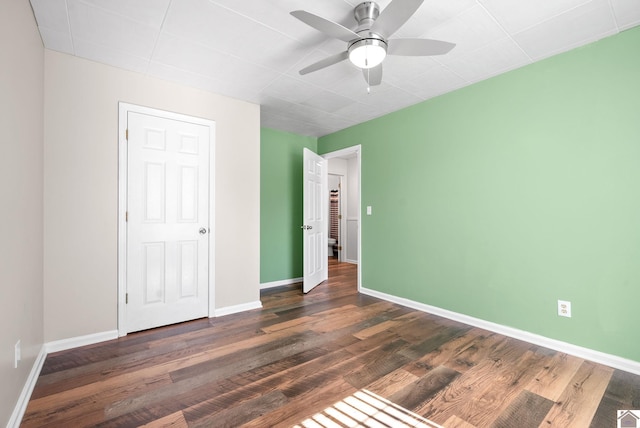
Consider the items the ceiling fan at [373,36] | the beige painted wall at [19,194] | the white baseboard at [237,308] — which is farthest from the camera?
the white baseboard at [237,308]

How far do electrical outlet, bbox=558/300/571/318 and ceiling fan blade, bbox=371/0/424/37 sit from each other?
253 cm

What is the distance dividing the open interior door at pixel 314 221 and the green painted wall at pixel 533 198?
48.2 inches

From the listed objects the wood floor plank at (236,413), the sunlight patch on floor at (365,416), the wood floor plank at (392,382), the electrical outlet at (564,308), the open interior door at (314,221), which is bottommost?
the wood floor plank at (392,382)

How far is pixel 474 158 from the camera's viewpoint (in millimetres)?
2910

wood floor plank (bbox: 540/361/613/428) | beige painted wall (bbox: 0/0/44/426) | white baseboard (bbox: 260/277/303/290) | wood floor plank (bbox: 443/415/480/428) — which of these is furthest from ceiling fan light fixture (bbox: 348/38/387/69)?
white baseboard (bbox: 260/277/303/290)

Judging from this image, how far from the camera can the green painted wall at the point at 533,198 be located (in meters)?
2.09

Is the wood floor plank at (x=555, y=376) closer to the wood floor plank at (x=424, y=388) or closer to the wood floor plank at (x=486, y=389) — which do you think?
the wood floor plank at (x=486, y=389)

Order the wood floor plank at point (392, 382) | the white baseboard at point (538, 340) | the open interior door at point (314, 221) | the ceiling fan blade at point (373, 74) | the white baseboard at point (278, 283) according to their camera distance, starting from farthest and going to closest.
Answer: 1. the white baseboard at point (278, 283)
2. the open interior door at point (314, 221)
3. the ceiling fan blade at point (373, 74)
4. the white baseboard at point (538, 340)
5. the wood floor plank at point (392, 382)

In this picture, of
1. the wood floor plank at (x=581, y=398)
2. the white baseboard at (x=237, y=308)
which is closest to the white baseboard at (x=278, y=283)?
the white baseboard at (x=237, y=308)

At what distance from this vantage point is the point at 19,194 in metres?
1.63

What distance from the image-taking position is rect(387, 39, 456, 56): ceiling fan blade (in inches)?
70.9

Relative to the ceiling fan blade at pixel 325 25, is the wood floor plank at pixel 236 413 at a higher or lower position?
lower

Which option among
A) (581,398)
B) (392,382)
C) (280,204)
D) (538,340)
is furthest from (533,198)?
(280,204)

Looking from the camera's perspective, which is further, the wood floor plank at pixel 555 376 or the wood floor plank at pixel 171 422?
the wood floor plank at pixel 555 376
